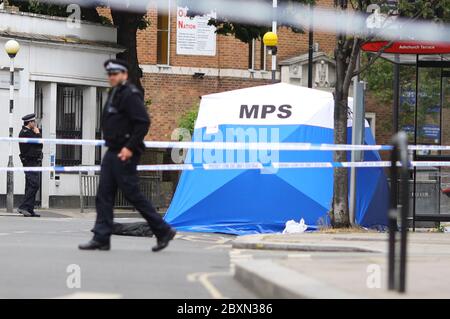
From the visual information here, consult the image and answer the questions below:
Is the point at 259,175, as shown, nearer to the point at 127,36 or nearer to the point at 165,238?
the point at 165,238

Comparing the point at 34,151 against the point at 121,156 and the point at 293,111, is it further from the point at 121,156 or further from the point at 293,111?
the point at 121,156

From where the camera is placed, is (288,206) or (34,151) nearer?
(288,206)

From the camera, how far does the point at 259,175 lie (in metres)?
17.0

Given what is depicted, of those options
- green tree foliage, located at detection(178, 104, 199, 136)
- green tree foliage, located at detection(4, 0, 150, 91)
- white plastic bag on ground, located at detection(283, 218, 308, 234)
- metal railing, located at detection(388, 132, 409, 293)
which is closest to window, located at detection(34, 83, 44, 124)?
green tree foliage, located at detection(4, 0, 150, 91)

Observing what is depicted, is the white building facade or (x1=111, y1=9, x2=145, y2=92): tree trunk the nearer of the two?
the white building facade

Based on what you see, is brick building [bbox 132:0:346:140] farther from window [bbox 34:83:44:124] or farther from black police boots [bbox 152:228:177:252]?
black police boots [bbox 152:228:177:252]

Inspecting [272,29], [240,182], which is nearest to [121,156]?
[240,182]

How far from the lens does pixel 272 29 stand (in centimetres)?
2941

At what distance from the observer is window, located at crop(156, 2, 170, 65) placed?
37656mm

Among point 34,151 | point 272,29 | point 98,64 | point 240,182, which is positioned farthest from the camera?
point 272,29

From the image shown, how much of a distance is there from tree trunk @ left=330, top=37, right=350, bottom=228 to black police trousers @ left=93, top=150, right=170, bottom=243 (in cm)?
589

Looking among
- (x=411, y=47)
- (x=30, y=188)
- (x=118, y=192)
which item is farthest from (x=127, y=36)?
(x=411, y=47)

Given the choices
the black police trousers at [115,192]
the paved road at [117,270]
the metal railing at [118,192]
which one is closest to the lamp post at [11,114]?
the metal railing at [118,192]
